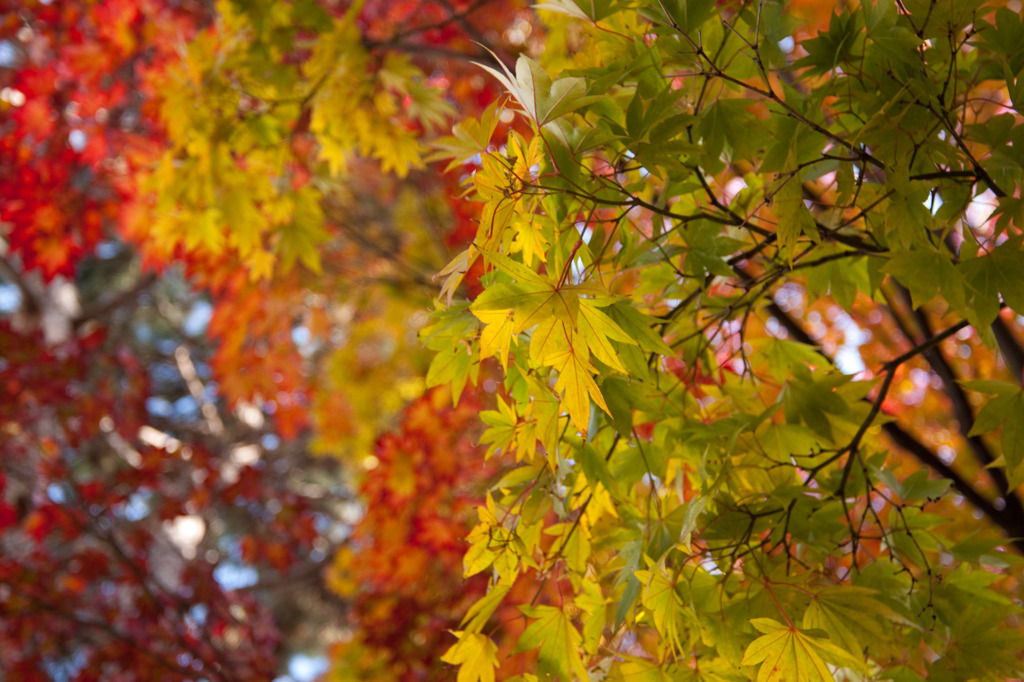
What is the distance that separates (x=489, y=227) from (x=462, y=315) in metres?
0.20

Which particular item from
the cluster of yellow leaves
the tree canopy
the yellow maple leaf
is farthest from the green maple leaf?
the cluster of yellow leaves

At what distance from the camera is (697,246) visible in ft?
3.80

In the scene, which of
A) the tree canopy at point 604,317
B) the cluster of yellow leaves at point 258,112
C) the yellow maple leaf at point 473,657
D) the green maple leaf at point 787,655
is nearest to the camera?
the green maple leaf at point 787,655

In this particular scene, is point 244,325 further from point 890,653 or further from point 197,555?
point 890,653

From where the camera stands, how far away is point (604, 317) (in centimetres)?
83

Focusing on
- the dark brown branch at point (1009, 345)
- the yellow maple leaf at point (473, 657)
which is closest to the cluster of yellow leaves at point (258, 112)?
the yellow maple leaf at point (473, 657)

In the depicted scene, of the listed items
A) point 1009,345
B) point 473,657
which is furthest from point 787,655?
point 1009,345

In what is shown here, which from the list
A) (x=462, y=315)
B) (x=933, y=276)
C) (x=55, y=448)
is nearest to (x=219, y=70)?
(x=462, y=315)

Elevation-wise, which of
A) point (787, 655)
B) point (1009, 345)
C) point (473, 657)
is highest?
point (1009, 345)

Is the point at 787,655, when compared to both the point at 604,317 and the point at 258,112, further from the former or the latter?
the point at 258,112

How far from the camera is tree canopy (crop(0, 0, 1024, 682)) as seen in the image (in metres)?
0.94

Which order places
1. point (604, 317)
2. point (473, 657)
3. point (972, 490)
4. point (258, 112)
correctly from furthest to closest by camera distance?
point (258, 112) → point (972, 490) → point (473, 657) → point (604, 317)

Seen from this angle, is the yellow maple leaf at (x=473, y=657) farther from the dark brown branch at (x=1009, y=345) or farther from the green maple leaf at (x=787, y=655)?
the dark brown branch at (x=1009, y=345)

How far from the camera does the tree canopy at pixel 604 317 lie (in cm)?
94
